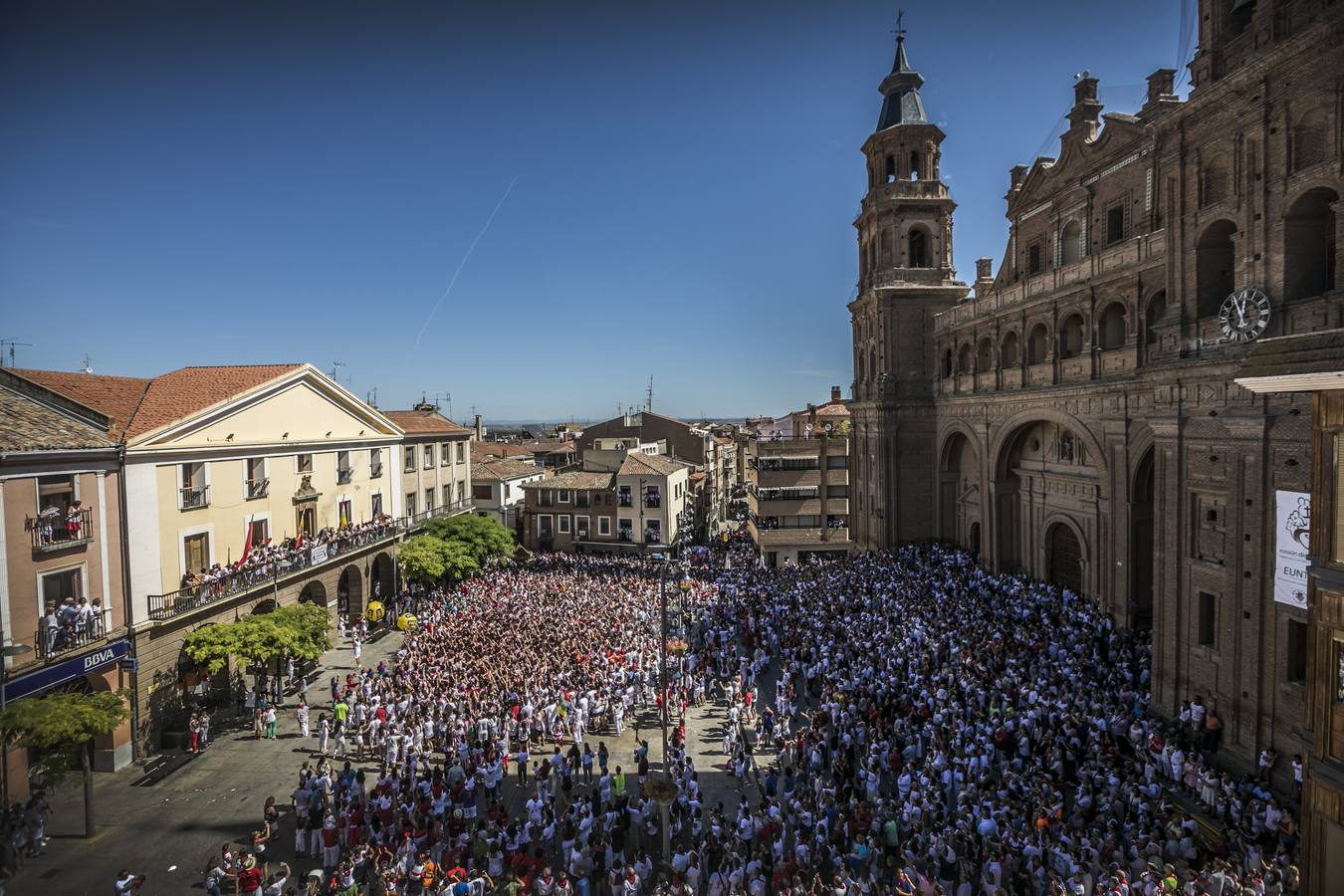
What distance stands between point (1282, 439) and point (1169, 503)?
11.8 ft

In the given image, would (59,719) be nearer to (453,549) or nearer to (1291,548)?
(453,549)

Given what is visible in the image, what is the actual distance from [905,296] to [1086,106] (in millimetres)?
12146

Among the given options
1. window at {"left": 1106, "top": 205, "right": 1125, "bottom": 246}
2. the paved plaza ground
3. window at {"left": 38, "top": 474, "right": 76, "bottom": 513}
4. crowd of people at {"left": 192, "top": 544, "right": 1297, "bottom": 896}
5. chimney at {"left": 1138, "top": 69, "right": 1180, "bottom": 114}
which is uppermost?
chimney at {"left": 1138, "top": 69, "right": 1180, "bottom": 114}

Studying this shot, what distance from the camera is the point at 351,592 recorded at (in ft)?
111

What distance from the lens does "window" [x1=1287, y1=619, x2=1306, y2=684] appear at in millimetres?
14742

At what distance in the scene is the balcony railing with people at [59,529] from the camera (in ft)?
57.2

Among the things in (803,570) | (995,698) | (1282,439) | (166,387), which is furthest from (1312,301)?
(166,387)

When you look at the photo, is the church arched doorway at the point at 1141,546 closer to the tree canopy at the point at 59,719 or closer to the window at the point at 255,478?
the tree canopy at the point at 59,719

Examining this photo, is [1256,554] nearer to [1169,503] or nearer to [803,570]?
[1169,503]

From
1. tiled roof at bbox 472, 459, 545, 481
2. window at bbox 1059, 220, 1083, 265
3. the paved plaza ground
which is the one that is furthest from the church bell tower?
tiled roof at bbox 472, 459, 545, 481

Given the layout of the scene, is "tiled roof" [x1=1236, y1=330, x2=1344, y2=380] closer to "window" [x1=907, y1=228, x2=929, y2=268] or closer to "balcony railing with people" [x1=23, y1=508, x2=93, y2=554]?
"balcony railing with people" [x1=23, y1=508, x2=93, y2=554]

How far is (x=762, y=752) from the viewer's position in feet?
62.7

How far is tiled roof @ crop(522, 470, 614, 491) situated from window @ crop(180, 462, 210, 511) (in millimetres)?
26505

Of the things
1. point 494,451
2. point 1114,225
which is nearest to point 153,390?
point 1114,225
